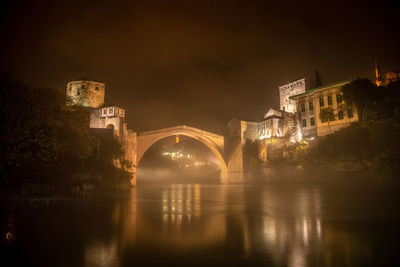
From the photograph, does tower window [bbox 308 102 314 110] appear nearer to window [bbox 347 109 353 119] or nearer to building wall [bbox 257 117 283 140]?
window [bbox 347 109 353 119]

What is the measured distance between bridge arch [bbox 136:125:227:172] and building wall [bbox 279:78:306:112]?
1902cm

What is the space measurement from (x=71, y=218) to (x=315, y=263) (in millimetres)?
8062

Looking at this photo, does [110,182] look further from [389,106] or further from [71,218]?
[389,106]

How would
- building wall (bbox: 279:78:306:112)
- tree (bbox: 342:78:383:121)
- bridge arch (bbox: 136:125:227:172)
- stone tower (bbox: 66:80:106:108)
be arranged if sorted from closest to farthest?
tree (bbox: 342:78:383:121) → bridge arch (bbox: 136:125:227:172) → stone tower (bbox: 66:80:106:108) → building wall (bbox: 279:78:306:112)

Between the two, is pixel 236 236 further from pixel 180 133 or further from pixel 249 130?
pixel 249 130

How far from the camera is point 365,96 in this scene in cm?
3122

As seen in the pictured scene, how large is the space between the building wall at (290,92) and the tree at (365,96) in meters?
25.2

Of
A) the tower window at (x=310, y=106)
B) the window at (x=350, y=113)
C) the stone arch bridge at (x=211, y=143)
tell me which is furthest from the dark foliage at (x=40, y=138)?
the tower window at (x=310, y=106)

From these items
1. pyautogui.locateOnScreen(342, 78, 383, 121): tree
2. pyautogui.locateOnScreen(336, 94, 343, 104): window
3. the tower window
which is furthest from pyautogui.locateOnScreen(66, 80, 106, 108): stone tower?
pyautogui.locateOnScreen(342, 78, 383, 121): tree

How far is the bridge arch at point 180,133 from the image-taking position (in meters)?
41.0

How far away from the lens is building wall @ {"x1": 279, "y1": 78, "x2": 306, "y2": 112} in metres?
58.2

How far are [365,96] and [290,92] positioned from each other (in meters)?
29.4

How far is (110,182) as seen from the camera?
24.5 m

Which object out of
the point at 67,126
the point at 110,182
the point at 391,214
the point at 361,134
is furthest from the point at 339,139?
the point at 67,126
